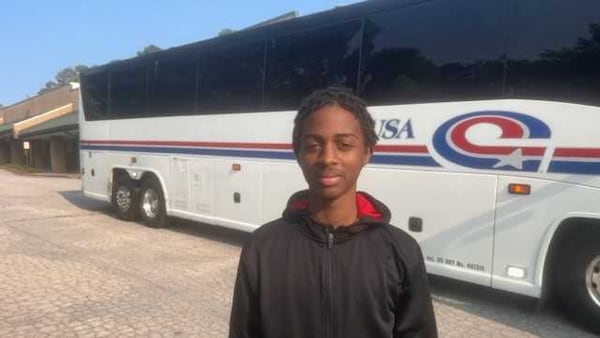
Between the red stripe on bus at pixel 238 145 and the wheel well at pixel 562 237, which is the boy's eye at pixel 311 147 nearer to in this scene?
the wheel well at pixel 562 237

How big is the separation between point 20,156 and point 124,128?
39463 millimetres

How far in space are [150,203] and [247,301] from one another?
927 cm

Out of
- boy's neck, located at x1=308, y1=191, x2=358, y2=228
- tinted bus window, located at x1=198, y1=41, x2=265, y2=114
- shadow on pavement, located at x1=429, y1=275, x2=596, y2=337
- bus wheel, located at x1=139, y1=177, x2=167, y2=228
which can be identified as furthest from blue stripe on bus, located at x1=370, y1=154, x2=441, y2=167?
bus wheel, located at x1=139, y1=177, x2=167, y2=228

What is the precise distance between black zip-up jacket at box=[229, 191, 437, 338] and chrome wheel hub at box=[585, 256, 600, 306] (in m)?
3.74

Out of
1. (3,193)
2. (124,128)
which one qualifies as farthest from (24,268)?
(3,193)

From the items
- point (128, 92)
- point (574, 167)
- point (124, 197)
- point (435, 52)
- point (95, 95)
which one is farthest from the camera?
point (95, 95)

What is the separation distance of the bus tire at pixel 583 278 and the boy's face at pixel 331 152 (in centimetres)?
386

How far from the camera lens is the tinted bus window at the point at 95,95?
39.5 feet

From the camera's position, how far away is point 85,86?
12844mm

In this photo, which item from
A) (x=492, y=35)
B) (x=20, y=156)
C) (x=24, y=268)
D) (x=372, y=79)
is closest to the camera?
(x=492, y=35)

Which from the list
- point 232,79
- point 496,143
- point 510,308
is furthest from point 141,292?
point 496,143

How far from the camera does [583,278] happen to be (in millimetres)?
4926

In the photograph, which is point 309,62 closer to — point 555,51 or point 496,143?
point 496,143

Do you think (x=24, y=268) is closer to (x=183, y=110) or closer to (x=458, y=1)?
(x=183, y=110)
